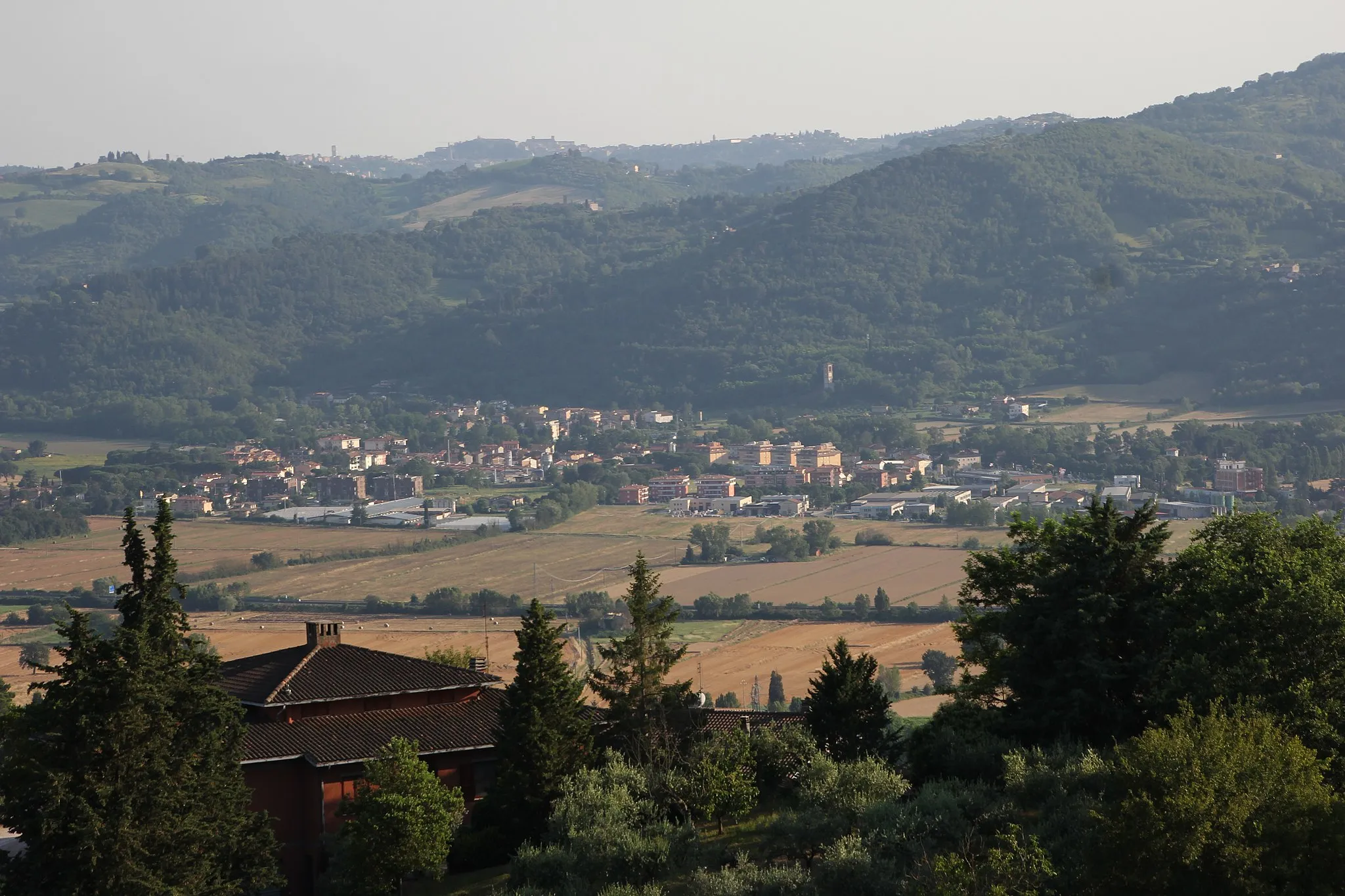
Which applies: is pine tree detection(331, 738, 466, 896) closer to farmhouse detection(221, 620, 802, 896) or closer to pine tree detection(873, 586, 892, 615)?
farmhouse detection(221, 620, 802, 896)

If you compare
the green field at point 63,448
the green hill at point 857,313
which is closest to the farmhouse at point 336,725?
the green field at point 63,448

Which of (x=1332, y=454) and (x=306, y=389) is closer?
(x=1332, y=454)

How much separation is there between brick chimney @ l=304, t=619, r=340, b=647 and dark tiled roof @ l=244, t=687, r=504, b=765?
5.93 ft

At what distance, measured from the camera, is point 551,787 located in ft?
68.3

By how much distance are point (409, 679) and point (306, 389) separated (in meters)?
156

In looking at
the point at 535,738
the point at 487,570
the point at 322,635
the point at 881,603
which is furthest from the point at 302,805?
the point at 487,570

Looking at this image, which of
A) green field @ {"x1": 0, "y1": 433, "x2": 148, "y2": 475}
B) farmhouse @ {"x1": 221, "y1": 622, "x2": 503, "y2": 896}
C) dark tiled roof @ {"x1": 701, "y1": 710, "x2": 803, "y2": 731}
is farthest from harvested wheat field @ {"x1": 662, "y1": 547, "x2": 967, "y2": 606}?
green field @ {"x1": 0, "y1": 433, "x2": 148, "y2": 475}

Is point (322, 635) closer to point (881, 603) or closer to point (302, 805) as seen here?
point (302, 805)

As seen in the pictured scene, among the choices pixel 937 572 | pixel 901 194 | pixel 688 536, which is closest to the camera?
pixel 937 572

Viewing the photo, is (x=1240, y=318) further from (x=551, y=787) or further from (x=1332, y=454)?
(x=551, y=787)

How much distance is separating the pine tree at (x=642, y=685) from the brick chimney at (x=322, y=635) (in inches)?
174

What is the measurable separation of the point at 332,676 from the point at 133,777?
15.9 feet

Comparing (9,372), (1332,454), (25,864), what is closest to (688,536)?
(1332,454)

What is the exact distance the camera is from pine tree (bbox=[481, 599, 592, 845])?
20.8 metres
